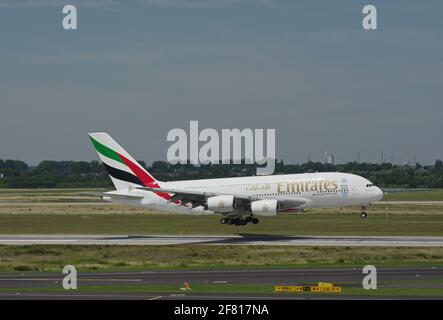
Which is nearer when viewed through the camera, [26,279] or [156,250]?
[26,279]

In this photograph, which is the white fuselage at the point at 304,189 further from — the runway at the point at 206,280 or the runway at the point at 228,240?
the runway at the point at 206,280

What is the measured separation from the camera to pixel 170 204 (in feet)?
247

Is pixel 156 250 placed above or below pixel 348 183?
below

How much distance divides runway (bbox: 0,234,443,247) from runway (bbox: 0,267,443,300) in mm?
14449

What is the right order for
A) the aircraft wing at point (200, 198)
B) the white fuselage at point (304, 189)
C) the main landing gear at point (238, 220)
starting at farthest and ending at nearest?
the main landing gear at point (238, 220)
the aircraft wing at point (200, 198)
the white fuselage at point (304, 189)

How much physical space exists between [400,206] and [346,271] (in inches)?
2735

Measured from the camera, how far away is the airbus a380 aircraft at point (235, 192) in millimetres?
71125

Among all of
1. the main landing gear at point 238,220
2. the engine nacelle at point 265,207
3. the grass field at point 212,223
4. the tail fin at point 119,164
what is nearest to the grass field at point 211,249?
the grass field at point 212,223

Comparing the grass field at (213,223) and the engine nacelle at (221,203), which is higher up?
the engine nacelle at (221,203)

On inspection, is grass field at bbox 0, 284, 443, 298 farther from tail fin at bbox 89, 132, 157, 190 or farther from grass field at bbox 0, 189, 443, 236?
tail fin at bbox 89, 132, 157, 190

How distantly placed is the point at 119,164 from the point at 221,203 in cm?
1142

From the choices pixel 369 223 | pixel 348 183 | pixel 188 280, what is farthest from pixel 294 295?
pixel 369 223
